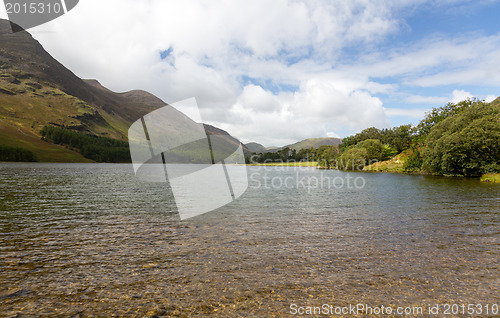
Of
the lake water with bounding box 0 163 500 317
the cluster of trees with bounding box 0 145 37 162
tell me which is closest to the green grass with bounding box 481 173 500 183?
the lake water with bounding box 0 163 500 317

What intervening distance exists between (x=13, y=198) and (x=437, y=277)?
49372mm

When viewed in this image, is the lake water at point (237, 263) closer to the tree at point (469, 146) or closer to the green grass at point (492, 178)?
the green grass at point (492, 178)

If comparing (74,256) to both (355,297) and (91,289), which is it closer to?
(91,289)

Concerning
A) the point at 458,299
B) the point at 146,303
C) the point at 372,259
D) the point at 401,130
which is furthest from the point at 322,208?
the point at 401,130

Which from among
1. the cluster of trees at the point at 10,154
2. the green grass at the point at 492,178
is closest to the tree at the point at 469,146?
the green grass at the point at 492,178

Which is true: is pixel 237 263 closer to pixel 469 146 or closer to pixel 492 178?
pixel 492 178

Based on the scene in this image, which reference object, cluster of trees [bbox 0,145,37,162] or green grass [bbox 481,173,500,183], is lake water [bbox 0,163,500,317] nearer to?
green grass [bbox 481,173,500,183]

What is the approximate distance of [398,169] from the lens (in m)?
143

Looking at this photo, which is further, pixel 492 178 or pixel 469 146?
pixel 469 146

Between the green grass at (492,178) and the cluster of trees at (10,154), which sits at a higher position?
the cluster of trees at (10,154)

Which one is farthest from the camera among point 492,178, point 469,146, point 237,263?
point 469,146

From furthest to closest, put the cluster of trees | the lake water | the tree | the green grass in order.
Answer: the cluster of trees → the tree → the green grass → the lake water

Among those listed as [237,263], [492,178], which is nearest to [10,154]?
[237,263]

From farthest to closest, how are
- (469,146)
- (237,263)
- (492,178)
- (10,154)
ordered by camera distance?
(10,154)
(469,146)
(492,178)
(237,263)
